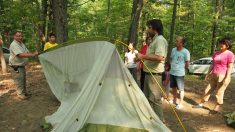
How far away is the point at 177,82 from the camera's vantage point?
793cm

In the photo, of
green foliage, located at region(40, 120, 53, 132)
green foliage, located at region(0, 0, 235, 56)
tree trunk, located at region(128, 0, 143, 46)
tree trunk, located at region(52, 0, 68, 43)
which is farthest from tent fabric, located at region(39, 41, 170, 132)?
green foliage, located at region(0, 0, 235, 56)

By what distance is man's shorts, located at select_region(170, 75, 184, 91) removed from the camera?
25.9 feet

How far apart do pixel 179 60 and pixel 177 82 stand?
23.3 inches

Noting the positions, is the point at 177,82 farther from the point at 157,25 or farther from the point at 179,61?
the point at 157,25

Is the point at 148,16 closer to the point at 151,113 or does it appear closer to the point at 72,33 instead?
the point at 72,33

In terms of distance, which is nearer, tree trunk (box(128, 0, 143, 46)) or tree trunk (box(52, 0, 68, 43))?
tree trunk (box(52, 0, 68, 43))

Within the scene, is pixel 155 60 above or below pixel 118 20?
below

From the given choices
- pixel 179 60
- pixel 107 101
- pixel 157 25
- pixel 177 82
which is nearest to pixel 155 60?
pixel 157 25

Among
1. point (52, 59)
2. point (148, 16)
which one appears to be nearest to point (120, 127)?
point (52, 59)

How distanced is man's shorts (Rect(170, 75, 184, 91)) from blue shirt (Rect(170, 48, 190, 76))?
120 millimetres

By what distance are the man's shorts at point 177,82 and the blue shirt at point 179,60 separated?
0.12 meters

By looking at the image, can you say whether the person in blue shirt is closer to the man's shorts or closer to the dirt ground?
the man's shorts

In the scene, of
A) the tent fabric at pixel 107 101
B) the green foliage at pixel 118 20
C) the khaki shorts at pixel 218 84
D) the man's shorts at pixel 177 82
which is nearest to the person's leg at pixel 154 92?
the tent fabric at pixel 107 101

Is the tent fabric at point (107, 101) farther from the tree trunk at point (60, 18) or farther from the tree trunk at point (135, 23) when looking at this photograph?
the tree trunk at point (135, 23)
